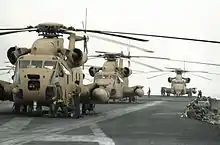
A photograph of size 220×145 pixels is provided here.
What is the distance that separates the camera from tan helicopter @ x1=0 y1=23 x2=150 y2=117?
2469cm

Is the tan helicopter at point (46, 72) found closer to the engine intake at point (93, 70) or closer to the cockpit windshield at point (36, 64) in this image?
the cockpit windshield at point (36, 64)

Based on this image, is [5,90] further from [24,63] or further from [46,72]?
[46,72]

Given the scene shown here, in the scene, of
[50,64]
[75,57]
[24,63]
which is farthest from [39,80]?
[75,57]

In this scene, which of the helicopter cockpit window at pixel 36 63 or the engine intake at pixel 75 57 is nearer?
the helicopter cockpit window at pixel 36 63

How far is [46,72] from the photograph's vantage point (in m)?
25.1

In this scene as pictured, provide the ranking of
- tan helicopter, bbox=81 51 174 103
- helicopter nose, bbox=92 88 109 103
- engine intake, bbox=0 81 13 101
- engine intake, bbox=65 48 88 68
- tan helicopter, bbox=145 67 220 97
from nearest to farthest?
engine intake, bbox=0 81 13 101 < engine intake, bbox=65 48 88 68 < helicopter nose, bbox=92 88 109 103 < tan helicopter, bbox=81 51 174 103 < tan helicopter, bbox=145 67 220 97

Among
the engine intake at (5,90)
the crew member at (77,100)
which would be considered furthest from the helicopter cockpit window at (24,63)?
the crew member at (77,100)

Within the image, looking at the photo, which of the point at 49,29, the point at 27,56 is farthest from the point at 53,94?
the point at 49,29

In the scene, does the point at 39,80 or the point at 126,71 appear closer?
the point at 39,80

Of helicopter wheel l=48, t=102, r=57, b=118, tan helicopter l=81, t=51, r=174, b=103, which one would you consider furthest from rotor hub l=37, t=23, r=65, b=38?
tan helicopter l=81, t=51, r=174, b=103

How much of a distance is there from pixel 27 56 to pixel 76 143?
45.1ft

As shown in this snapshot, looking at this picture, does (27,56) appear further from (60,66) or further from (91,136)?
(91,136)

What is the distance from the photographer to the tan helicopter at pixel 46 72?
24.7 metres

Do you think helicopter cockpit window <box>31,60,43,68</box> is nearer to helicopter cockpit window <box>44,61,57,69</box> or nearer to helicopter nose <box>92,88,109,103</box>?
helicopter cockpit window <box>44,61,57,69</box>
